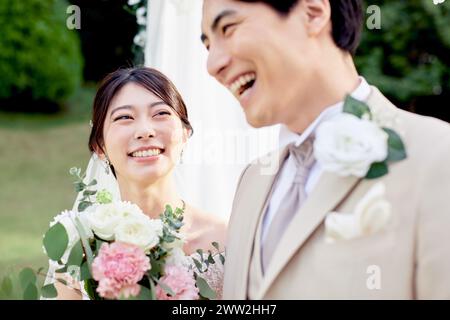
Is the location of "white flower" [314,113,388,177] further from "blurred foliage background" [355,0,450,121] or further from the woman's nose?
"blurred foliage background" [355,0,450,121]

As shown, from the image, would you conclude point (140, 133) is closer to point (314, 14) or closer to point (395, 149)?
point (314, 14)

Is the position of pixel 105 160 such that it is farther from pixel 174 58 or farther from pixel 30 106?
pixel 30 106

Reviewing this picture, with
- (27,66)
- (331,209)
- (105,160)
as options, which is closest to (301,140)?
(331,209)

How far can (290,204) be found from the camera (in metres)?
1.69

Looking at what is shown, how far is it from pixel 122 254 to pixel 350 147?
23.7 inches

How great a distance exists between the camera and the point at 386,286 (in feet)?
4.99

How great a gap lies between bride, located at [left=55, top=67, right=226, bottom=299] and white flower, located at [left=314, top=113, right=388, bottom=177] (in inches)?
34.0

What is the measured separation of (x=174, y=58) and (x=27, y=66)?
21.3 ft

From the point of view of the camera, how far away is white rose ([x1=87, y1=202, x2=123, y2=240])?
194 centimetres

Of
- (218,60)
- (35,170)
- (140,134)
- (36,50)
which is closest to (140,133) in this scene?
(140,134)


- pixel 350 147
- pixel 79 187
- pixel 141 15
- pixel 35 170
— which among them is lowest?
pixel 350 147

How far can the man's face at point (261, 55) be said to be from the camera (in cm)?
161

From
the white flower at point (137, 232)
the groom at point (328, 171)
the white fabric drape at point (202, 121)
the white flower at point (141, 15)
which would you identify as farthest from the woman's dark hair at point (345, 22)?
the white flower at point (141, 15)

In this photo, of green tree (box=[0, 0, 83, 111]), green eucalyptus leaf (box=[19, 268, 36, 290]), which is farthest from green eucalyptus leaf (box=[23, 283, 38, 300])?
green tree (box=[0, 0, 83, 111])
